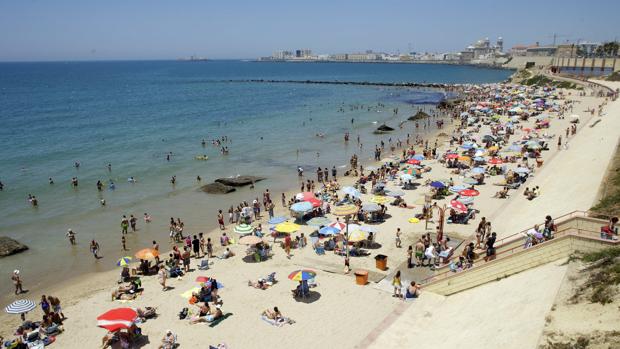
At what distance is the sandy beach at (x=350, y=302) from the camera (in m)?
11.2

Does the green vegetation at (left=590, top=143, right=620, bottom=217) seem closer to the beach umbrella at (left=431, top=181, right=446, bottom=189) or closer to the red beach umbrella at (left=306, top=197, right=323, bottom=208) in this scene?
the beach umbrella at (left=431, top=181, right=446, bottom=189)

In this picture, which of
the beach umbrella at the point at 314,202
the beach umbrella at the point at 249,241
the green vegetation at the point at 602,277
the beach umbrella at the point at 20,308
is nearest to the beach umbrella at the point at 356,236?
the beach umbrella at the point at 249,241

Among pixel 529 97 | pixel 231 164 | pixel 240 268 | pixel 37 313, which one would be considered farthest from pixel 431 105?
pixel 37 313

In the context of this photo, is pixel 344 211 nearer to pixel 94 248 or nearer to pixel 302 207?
pixel 302 207

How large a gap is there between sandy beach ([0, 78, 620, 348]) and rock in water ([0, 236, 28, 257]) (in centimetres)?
493

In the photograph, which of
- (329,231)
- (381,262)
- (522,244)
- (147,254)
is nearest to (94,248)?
(147,254)

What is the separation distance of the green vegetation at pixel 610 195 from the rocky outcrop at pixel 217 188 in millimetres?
20824

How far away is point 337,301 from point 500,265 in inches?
206

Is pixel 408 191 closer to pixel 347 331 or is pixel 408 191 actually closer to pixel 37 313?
pixel 347 331

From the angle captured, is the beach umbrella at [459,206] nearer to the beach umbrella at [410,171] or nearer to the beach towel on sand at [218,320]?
the beach umbrella at [410,171]

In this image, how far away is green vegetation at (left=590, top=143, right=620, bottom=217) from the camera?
1524 cm

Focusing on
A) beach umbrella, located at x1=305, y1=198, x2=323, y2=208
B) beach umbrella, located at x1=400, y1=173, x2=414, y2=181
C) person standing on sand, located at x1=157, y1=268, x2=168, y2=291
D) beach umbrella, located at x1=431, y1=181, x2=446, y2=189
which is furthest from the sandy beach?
beach umbrella, located at x1=400, y1=173, x2=414, y2=181

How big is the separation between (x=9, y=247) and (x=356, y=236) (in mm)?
16735

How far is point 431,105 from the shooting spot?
76312 mm
